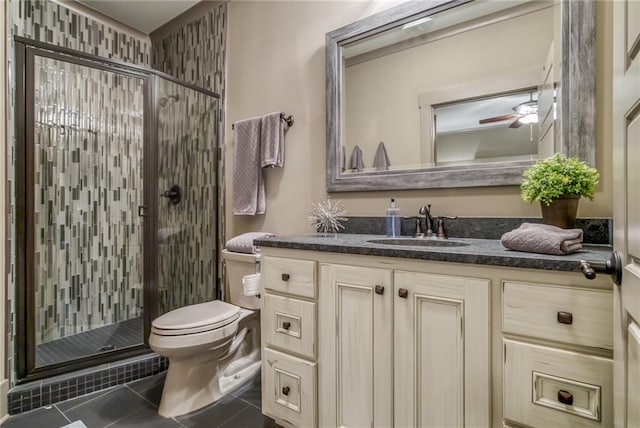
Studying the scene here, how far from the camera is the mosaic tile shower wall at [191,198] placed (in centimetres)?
235

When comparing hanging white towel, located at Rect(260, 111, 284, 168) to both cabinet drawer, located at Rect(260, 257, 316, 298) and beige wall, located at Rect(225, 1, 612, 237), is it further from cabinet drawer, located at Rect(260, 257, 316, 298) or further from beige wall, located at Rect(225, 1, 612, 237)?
cabinet drawer, located at Rect(260, 257, 316, 298)

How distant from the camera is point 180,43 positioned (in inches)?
107

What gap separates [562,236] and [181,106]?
7.91 ft

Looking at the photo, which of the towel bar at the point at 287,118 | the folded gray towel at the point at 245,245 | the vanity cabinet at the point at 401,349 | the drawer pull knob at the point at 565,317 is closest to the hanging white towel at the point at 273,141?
the towel bar at the point at 287,118

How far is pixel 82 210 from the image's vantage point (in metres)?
2.29

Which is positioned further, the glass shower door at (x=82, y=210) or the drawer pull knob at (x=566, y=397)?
the glass shower door at (x=82, y=210)

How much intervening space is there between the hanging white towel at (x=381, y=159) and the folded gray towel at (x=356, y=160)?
3.2 inches

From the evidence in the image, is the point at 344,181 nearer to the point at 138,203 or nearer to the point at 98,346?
the point at 138,203

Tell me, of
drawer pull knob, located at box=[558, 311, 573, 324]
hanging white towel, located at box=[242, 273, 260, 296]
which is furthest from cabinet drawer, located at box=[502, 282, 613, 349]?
hanging white towel, located at box=[242, 273, 260, 296]

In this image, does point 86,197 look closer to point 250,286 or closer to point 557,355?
point 250,286

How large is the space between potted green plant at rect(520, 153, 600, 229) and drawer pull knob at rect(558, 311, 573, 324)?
0.39 meters

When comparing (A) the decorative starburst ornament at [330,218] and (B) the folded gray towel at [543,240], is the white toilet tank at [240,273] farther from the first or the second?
(B) the folded gray towel at [543,240]

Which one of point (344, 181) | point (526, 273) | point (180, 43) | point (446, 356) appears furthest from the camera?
point (180, 43)

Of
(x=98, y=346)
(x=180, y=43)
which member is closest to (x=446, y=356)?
(x=98, y=346)
